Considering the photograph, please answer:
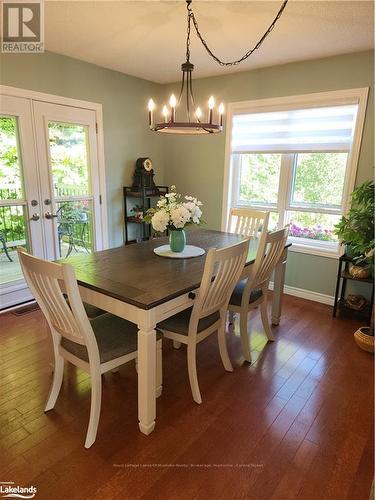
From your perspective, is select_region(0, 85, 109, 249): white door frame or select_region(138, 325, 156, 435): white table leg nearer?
select_region(138, 325, 156, 435): white table leg

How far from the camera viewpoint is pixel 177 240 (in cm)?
243

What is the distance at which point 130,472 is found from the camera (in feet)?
5.07

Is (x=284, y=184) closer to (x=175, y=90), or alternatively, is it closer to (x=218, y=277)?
(x=175, y=90)

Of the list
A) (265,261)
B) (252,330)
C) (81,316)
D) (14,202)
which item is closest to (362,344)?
(252,330)

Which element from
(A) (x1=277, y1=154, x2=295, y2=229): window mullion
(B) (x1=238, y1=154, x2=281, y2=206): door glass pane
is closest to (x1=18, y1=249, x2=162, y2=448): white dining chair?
(A) (x1=277, y1=154, x2=295, y2=229): window mullion

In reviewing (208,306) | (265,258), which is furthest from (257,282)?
(208,306)

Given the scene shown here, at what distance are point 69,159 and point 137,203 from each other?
1.13 metres

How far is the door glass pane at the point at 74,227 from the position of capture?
3.56 meters

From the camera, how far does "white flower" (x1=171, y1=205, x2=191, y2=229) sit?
2.24 meters

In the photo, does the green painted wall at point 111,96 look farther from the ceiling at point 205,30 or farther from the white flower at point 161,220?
the white flower at point 161,220

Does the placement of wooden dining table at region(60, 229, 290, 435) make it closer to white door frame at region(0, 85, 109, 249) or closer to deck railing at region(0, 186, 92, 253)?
deck railing at region(0, 186, 92, 253)

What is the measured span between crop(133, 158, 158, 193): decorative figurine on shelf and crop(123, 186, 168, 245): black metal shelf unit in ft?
0.14

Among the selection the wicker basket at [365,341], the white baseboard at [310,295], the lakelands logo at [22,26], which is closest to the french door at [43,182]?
the lakelands logo at [22,26]

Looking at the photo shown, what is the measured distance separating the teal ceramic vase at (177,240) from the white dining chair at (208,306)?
488 mm
